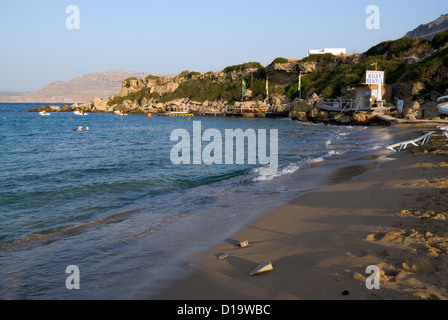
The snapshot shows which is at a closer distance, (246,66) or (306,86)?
(306,86)

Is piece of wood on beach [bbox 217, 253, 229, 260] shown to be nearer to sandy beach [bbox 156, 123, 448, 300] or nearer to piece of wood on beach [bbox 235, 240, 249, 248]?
sandy beach [bbox 156, 123, 448, 300]

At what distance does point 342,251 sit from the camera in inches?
175

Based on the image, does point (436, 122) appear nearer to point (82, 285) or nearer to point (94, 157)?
point (94, 157)

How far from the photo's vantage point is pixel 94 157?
17.9 m

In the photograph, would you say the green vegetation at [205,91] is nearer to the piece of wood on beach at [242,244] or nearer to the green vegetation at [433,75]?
the green vegetation at [433,75]

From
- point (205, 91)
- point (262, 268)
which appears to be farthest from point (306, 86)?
point (262, 268)

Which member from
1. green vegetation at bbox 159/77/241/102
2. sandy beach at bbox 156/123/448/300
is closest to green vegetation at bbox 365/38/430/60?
green vegetation at bbox 159/77/241/102

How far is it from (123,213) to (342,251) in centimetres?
579

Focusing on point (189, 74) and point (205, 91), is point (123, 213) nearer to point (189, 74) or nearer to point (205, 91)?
point (205, 91)

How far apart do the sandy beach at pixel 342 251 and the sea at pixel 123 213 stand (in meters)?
0.61

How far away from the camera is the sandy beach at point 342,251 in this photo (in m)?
3.47

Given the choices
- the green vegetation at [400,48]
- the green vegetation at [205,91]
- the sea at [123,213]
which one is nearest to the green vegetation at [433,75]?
the green vegetation at [400,48]

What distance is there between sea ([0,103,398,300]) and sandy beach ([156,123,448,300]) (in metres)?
0.61
